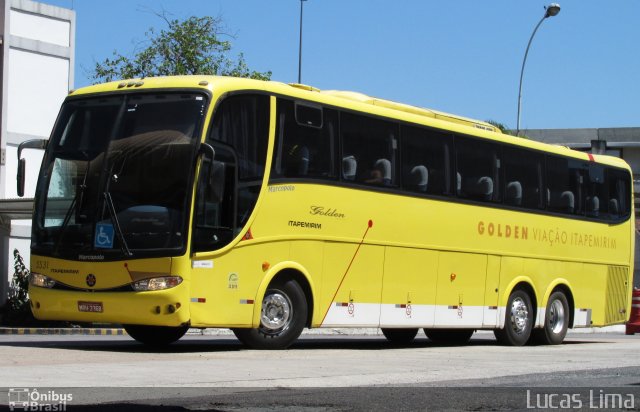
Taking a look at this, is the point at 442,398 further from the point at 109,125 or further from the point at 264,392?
the point at 109,125

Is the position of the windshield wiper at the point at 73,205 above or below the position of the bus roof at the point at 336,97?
below

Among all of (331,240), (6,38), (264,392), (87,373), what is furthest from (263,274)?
(6,38)

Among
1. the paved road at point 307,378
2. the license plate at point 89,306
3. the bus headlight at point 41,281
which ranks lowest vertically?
the paved road at point 307,378

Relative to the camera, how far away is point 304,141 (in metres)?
16.7

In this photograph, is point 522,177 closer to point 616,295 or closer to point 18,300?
point 616,295

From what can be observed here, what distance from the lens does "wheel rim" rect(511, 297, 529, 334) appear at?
21.5 metres

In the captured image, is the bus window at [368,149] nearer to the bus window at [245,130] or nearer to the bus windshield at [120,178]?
the bus window at [245,130]

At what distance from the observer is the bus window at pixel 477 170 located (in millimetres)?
19969

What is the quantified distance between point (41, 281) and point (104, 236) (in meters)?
1.36

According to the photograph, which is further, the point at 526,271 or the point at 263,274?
the point at 526,271

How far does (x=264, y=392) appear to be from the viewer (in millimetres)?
9930

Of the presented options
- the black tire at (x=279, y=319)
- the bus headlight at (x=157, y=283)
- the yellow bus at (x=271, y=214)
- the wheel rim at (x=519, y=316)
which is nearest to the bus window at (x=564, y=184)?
the yellow bus at (x=271, y=214)

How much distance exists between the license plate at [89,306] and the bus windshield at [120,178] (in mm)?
610

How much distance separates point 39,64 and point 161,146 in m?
21.5
